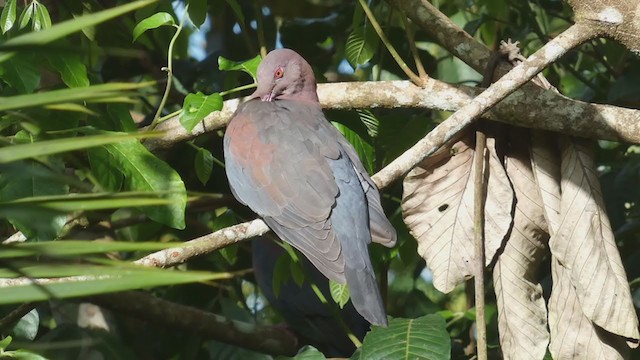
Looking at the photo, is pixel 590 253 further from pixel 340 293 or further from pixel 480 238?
pixel 340 293

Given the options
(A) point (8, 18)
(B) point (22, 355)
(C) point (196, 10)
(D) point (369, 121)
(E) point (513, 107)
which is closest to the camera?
(B) point (22, 355)

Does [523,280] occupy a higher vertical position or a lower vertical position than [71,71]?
lower

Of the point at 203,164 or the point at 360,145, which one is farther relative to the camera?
the point at 360,145

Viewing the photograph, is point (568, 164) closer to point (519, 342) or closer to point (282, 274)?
point (519, 342)

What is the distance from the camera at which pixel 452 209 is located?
10.3 ft

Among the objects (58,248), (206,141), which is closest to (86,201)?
(58,248)

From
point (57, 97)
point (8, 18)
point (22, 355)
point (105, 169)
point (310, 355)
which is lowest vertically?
point (310, 355)

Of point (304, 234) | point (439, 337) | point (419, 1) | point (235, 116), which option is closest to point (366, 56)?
point (419, 1)

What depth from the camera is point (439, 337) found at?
2.86 metres

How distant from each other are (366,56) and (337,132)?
354 millimetres

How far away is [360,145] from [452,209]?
0.56 m

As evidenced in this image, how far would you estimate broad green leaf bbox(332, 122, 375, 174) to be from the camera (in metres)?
3.51

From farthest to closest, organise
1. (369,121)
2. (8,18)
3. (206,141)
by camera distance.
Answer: (206,141) < (369,121) < (8,18)

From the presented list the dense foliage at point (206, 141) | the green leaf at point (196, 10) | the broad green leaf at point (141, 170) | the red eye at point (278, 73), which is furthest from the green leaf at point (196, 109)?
the red eye at point (278, 73)
